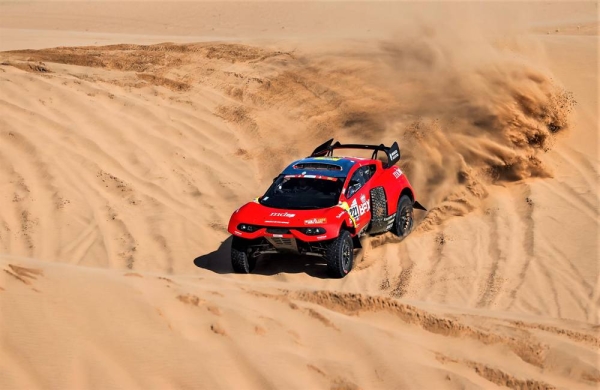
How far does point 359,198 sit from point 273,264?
5.21ft

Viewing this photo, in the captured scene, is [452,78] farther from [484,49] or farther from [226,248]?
[226,248]

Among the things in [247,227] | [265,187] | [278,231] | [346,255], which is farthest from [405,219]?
[265,187]

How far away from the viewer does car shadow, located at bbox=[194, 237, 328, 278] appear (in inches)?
492

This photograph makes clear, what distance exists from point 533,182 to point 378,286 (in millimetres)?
5107

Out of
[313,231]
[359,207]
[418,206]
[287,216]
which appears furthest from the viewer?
[418,206]

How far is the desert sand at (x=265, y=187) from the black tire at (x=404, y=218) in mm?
247

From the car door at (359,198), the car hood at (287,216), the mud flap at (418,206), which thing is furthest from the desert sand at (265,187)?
the car hood at (287,216)

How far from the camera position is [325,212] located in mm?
12102

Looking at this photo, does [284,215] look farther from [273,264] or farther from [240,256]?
[273,264]

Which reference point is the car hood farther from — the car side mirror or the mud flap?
the mud flap

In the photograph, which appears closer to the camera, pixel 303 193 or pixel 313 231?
pixel 313 231

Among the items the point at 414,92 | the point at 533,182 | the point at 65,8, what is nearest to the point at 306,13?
the point at 65,8

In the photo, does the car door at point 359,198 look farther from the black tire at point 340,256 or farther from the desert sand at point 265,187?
the desert sand at point 265,187

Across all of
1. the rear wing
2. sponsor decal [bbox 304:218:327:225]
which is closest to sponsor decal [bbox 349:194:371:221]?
sponsor decal [bbox 304:218:327:225]
